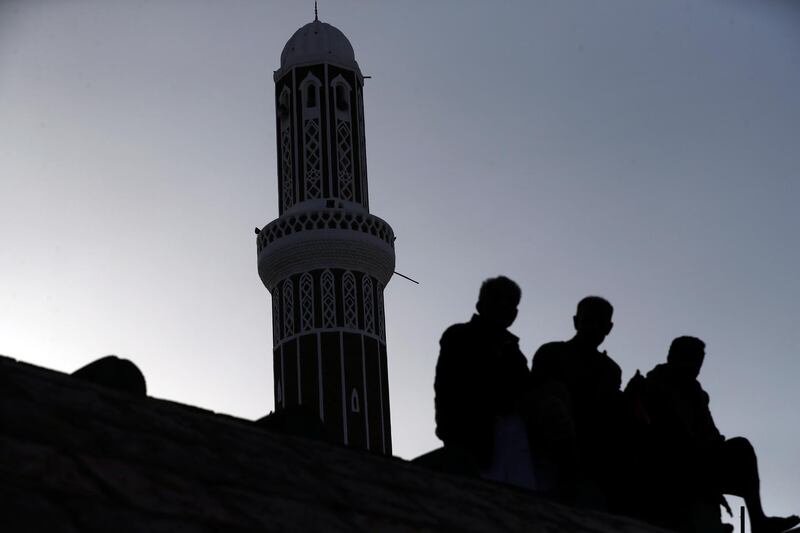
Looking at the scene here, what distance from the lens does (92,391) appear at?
15.4 ft

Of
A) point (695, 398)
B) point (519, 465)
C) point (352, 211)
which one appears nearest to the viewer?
point (519, 465)

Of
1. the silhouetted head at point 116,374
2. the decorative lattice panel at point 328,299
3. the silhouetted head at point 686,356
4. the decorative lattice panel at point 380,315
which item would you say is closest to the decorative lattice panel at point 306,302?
the decorative lattice panel at point 328,299

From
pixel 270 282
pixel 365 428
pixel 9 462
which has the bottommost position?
pixel 9 462

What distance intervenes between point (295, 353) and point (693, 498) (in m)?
34.4

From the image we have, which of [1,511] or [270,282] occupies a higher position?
[270,282]

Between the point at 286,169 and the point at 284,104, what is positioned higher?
the point at 284,104

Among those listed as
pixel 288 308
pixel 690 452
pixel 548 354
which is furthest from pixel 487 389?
pixel 288 308

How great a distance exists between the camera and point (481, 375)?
655 cm

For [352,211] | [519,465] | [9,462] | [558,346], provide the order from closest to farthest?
1. [9,462]
2. [519,465]
3. [558,346]
4. [352,211]

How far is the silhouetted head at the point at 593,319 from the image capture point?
7.17 metres

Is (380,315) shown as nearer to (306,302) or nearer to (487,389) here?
(306,302)

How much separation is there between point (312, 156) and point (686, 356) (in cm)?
3470

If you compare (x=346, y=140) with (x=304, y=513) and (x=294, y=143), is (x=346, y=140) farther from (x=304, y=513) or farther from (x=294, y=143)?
(x=304, y=513)

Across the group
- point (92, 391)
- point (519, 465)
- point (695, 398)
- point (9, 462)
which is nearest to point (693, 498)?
point (695, 398)
